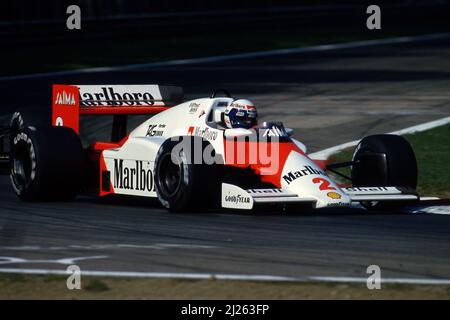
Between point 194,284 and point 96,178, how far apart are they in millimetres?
5613

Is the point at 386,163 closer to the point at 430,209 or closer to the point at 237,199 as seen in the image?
the point at 430,209

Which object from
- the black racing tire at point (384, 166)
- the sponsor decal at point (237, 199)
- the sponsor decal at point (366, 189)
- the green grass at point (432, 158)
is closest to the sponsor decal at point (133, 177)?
the sponsor decal at point (237, 199)

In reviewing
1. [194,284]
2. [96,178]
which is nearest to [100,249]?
[194,284]

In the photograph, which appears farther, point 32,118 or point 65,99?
point 32,118

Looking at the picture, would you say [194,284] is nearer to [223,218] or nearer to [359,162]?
[223,218]

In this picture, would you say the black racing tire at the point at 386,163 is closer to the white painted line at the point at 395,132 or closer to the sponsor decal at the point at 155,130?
the sponsor decal at the point at 155,130

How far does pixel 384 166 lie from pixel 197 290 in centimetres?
515

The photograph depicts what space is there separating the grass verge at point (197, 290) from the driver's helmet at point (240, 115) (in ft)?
14.6

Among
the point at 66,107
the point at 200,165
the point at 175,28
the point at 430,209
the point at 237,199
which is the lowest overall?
the point at 430,209

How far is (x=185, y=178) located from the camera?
40.8ft

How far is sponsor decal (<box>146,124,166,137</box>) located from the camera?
13938 millimetres

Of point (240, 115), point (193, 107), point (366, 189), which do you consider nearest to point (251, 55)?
point (193, 107)

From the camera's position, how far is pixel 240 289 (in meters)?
8.70

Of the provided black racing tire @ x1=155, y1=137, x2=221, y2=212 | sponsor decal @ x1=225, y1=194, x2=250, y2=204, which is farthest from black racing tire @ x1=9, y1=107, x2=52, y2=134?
sponsor decal @ x1=225, y1=194, x2=250, y2=204
